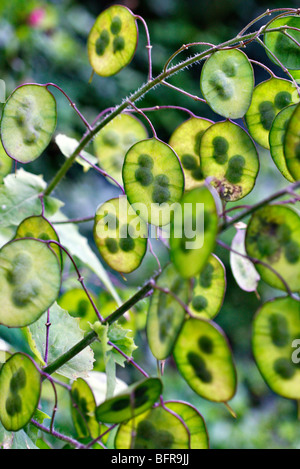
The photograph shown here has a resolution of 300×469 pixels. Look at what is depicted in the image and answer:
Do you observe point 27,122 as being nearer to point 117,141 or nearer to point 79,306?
point 117,141

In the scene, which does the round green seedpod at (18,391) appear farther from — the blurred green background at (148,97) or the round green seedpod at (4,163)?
the blurred green background at (148,97)

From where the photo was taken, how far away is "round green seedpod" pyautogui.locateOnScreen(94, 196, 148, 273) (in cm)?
41

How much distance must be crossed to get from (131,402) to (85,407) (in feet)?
0.63

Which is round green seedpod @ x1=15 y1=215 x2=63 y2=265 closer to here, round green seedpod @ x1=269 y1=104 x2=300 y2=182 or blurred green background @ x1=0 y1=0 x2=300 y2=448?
round green seedpod @ x1=269 y1=104 x2=300 y2=182

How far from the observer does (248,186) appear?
386mm

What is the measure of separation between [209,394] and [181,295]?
0.06 meters

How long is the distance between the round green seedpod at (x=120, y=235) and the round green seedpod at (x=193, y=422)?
12 centimetres

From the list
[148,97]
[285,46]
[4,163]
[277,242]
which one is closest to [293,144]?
[277,242]

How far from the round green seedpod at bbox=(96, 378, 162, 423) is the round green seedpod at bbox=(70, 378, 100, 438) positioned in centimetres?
16

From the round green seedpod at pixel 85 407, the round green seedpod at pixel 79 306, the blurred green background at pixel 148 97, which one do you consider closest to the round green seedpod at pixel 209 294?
the round green seedpod at pixel 85 407

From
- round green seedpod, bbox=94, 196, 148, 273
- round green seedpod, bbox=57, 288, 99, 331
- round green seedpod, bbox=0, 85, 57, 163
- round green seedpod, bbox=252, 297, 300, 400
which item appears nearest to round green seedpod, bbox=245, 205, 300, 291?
round green seedpod, bbox=252, 297, 300, 400

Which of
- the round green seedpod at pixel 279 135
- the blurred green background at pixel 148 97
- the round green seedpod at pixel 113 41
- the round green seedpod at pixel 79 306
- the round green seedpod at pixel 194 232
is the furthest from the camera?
the blurred green background at pixel 148 97

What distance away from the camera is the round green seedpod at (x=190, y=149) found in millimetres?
441
